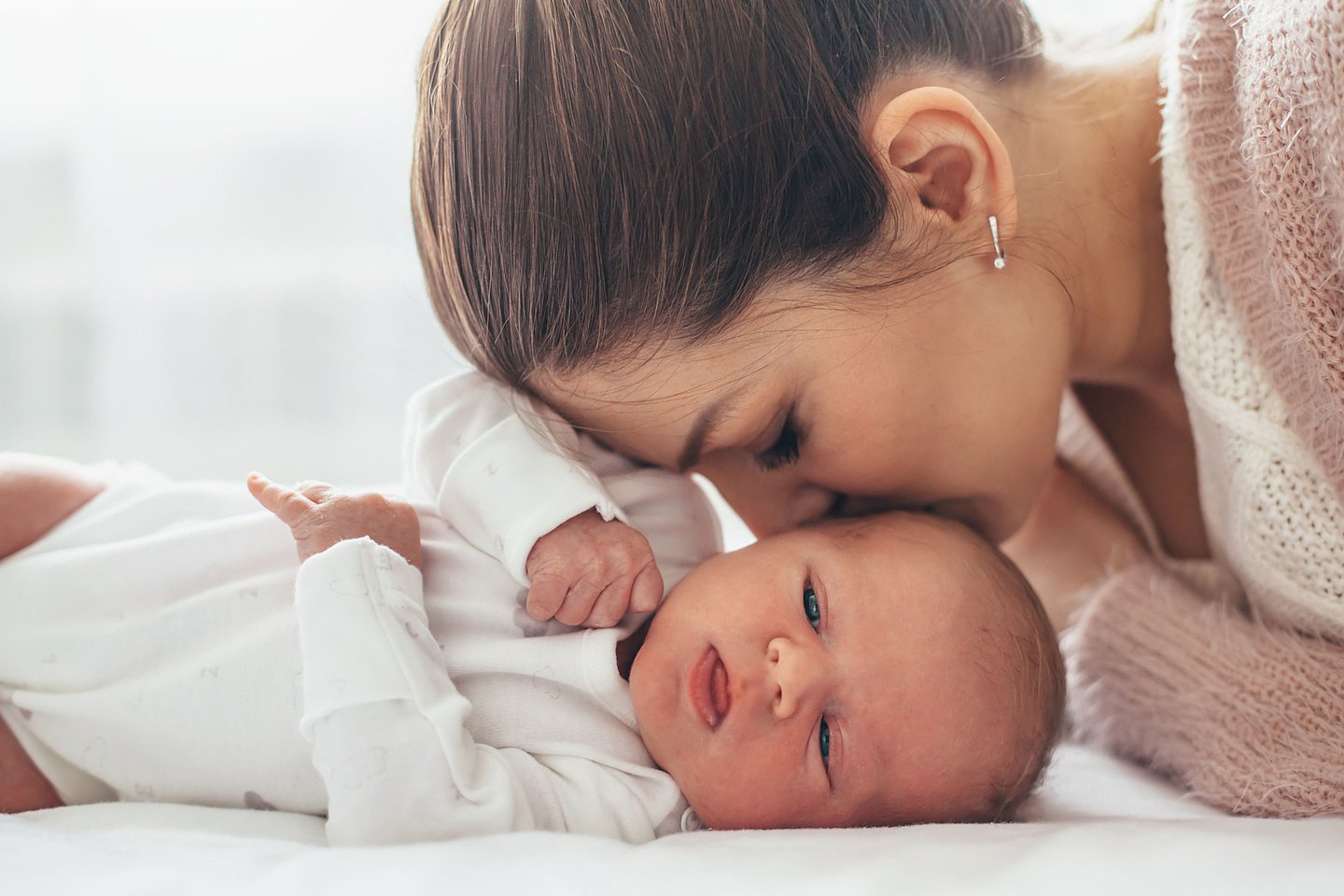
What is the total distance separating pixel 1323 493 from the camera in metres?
0.86

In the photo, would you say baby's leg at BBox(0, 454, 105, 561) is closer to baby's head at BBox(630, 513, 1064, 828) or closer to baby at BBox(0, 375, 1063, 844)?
baby at BBox(0, 375, 1063, 844)

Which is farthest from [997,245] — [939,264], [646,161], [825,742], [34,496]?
[34,496]

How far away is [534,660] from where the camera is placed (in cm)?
90

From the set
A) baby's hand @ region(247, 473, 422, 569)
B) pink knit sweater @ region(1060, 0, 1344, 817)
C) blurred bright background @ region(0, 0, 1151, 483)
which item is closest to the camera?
pink knit sweater @ region(1060, 0, 1344, 817)

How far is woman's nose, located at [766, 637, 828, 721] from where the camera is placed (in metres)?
0.84

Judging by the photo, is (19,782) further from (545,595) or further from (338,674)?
(545,595)

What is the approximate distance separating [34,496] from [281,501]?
257 millimetres

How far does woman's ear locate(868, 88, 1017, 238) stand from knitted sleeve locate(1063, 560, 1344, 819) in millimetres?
400

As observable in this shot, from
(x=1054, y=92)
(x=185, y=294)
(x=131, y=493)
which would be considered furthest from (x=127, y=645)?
(x=185, y=294)

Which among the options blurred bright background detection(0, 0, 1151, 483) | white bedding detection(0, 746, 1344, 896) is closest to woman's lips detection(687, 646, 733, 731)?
white bedding detection(0, 746, 1344, 896)

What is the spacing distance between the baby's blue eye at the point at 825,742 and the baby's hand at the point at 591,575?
169 mm

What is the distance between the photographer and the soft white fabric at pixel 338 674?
30.9 inches

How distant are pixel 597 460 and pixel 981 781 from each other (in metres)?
0.43

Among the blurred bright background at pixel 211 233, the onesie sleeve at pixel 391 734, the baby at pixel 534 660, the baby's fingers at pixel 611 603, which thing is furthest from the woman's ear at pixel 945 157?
the blurred bright background at pixel 211 233
